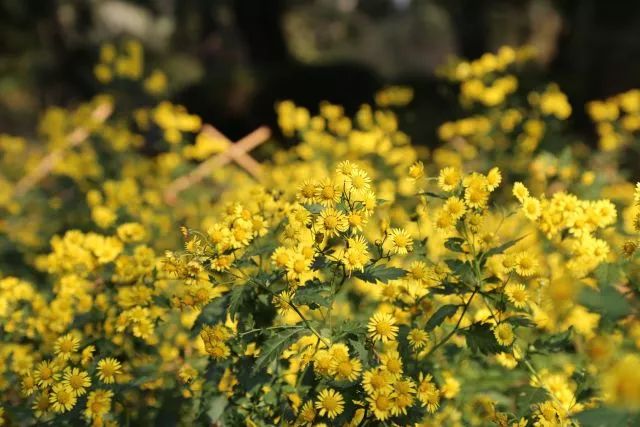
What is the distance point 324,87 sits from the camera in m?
9.96

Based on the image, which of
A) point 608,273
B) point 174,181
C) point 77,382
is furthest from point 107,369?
point 174,181

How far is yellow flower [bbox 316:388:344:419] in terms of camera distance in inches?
66.7

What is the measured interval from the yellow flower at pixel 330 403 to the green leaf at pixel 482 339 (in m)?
0.43

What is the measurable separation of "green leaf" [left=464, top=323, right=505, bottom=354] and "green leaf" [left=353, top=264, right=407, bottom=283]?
28cm

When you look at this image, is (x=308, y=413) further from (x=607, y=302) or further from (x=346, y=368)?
(x=607, y=302)

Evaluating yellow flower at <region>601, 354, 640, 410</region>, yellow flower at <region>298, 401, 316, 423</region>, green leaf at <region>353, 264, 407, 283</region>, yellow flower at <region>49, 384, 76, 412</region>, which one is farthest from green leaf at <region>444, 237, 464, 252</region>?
yellow flower at <region>49, 384, 76, 412</region>

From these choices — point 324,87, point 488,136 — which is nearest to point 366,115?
point 488,136

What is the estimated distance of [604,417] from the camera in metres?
1.24

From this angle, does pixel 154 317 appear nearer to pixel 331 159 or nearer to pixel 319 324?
pixel 319 324

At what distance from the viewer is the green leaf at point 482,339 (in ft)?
6.01

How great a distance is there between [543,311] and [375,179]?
229cm

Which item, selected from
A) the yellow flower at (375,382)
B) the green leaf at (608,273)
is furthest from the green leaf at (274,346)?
the green leaf at (608,273)

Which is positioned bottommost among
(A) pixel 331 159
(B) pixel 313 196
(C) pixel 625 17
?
(B) pixel 313 196

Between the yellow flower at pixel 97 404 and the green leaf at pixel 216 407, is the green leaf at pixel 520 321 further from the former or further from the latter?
the yellow flower at pixel 97 404
